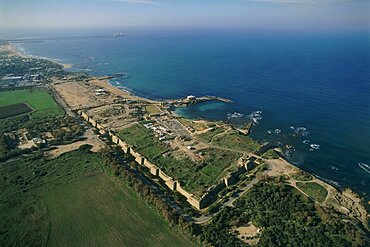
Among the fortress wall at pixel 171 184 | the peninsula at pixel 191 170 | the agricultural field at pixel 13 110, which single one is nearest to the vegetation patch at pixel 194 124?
the peninsula at pixel 191 170

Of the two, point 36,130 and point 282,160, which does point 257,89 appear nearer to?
point 282,160

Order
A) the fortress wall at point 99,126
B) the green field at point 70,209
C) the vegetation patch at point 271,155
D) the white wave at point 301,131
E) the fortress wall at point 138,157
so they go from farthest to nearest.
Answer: the fortress wall at point 99,126
the white wave at point 301,131
the vegetation patch at point 271,155
the fortress wall at point 138,157
the green field at point 70,209

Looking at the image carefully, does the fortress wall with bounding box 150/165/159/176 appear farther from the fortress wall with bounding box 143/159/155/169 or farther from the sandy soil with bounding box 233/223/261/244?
the sandy soil with bounding box 233/223/261/244

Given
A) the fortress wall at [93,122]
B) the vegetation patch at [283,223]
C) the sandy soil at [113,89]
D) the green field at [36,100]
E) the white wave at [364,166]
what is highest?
the vegetation patch at [283,223]

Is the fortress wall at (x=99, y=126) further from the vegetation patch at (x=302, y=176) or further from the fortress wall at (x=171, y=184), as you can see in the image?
the vegetation patch at (x=302, y=176)

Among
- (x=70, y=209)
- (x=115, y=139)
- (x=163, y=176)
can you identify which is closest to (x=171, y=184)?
(x=163, y=176)

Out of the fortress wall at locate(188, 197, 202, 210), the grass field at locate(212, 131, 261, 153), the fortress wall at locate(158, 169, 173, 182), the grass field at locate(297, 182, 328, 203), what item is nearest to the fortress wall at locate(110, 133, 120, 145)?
the fortress wall at locate(158, 169, 173, 182)
